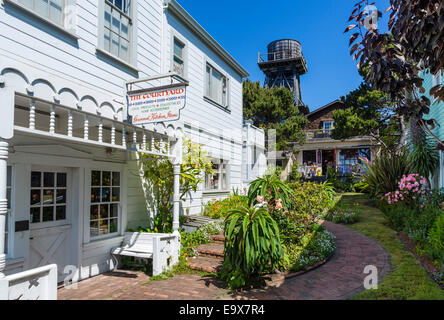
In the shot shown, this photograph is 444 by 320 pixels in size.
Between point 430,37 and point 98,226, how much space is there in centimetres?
648

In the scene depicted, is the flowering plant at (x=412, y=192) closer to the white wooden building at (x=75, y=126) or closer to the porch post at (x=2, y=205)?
the white wooden building at (x=75, y=126)

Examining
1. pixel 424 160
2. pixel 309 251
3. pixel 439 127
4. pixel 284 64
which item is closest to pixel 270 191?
pixel 309 251

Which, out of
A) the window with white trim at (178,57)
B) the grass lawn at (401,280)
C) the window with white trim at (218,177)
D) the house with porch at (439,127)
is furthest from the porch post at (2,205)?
the house with porch at (439,127)

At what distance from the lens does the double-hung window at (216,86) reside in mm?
10453

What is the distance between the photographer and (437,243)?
571cm

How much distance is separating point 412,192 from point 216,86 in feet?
24.8

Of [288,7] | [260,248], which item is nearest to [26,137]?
[260,248]

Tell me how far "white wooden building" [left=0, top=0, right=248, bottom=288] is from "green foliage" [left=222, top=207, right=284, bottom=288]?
5.78ft

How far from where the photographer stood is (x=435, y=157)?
9.88 m

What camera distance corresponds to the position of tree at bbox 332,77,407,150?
1798cm

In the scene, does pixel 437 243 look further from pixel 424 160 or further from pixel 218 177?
pixel 218 177

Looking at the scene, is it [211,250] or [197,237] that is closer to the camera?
[211,250]

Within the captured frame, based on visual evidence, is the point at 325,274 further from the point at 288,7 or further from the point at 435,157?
the point at 288,7

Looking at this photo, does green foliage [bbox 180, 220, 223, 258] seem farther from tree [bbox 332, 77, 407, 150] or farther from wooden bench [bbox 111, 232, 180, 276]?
tree [bbox 332, 77, 407, 150]
